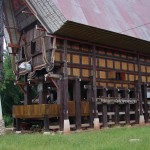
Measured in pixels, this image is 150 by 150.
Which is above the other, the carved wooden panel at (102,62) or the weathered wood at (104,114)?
the carved wooden panel at (102,62)

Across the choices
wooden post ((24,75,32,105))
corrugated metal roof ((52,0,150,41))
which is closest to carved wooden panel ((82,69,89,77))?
corrugated metal roof ((52,0,150,41))

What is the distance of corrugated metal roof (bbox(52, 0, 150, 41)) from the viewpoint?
56.8 ft

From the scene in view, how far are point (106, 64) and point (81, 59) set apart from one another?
2216mm

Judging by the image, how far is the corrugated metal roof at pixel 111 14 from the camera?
17312 millimetres

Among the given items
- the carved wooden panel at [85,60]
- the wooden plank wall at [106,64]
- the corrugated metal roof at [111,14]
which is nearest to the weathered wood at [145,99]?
the wooden plank wall at [106,64]

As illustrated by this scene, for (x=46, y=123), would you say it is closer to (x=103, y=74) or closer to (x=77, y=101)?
(x=77, y=101)

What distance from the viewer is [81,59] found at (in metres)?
19.1

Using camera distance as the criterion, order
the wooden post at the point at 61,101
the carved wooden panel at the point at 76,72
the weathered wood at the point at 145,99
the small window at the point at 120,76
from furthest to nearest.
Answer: the weathered wood at the point at 145,99
the small window at the point at 120,76
the carved wooden panel at the point at 76,72
the wooden post at the point at 61,101

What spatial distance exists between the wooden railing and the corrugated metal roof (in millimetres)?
4755

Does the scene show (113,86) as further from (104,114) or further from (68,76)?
(68,76)

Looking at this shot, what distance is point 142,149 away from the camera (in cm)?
908

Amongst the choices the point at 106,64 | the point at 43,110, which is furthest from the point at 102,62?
the point at 43,110

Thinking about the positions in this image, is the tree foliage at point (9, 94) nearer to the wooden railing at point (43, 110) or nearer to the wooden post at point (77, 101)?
the wooden railing at point (43, 110)

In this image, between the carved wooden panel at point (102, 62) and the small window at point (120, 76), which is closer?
the carved wooden panel at point (102, 62)
